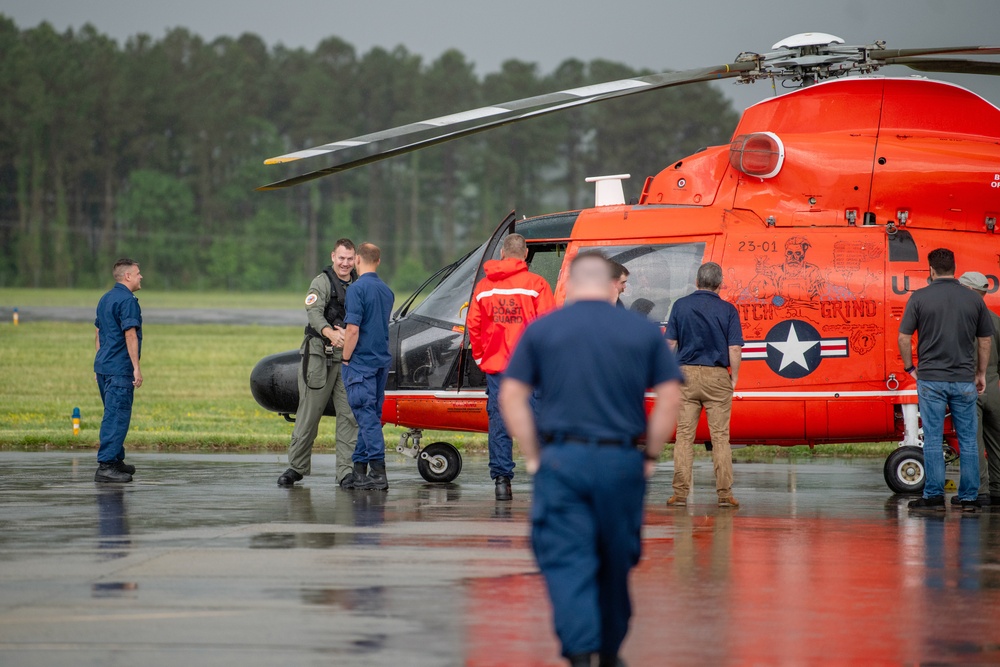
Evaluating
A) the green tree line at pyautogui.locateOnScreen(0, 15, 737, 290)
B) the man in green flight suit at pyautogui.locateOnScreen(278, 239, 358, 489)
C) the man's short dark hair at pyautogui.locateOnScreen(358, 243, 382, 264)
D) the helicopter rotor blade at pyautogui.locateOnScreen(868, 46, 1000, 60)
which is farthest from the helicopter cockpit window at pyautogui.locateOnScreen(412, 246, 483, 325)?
the green tree line at pyautogui.locateOnScreen(0, 15, 737, 290)

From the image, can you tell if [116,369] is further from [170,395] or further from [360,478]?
[170,395]

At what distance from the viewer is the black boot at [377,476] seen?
10.6 meters

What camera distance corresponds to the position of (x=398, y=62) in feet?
359

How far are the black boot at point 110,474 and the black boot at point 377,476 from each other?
2.21 metres

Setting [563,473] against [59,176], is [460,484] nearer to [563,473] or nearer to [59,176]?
[563,473]

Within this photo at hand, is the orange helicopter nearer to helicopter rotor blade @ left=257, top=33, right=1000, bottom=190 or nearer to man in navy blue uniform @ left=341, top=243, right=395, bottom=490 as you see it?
helicopter rotor blade @ left=257, top=33, right=1000, bottom=190

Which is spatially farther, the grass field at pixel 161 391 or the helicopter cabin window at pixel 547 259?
the grass field at pixel 161 391

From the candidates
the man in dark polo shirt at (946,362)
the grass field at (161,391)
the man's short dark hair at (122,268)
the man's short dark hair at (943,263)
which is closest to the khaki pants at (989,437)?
the man in dark polo shirt at (946,362)

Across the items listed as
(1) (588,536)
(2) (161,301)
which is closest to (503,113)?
(1) (588,536)

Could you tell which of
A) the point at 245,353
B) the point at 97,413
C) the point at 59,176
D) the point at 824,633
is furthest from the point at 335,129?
the point at 824,633

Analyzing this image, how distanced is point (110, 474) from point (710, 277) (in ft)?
17.9

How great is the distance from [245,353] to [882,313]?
973 inches

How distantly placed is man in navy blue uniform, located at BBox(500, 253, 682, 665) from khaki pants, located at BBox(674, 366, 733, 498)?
200 inches

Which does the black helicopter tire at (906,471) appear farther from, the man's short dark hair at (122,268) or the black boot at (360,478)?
the man's short dark hair at (122,268)
